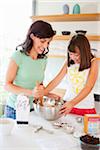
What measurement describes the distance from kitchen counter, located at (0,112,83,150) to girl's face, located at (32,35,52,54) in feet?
2.00

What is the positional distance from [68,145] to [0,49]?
276cm

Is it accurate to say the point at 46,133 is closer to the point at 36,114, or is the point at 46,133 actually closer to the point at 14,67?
the point at 36,114

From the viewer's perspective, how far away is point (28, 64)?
1.88m

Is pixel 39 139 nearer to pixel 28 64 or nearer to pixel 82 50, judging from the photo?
pixel 28 64

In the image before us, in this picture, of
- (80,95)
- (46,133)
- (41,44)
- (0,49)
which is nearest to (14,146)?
(46,133)

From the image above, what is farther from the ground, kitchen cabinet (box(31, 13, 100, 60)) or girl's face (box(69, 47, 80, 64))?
kitchen cabinet (box(31, 13, 100, 60))

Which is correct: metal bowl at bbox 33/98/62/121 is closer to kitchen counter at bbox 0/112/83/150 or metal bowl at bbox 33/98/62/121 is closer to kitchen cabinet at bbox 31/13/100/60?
kitchen counter at bbox 0/112/83/150

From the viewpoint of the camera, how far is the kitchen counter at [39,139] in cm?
120

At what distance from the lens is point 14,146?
3.95 ft

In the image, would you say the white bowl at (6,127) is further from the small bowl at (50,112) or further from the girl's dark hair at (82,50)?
the girl's dark hair at (82,50)

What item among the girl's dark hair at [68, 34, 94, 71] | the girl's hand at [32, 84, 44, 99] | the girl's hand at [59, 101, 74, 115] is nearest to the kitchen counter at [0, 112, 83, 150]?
the girl's hand at [59, 101, 74, 115]

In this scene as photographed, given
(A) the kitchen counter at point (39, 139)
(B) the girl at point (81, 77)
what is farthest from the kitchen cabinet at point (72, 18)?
(A) the kitchen counter at point (39, 139)

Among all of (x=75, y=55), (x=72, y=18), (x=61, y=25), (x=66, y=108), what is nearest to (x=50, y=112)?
(x=66, y=108)

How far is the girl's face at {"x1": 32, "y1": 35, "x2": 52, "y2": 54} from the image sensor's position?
6.00 feet
